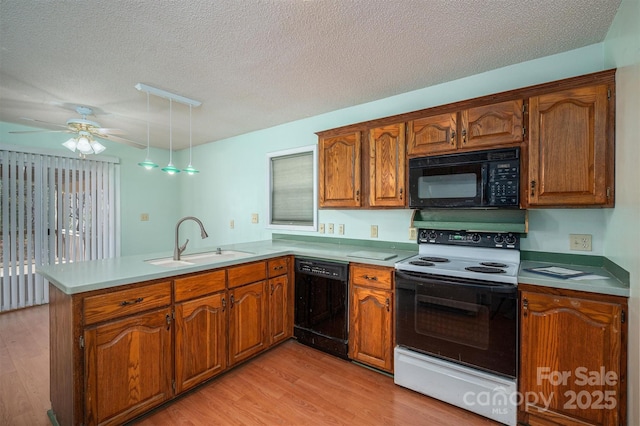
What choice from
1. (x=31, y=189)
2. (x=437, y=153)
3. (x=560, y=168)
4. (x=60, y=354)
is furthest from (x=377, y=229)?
(x=31, y=189)

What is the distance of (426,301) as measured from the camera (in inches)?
76.6

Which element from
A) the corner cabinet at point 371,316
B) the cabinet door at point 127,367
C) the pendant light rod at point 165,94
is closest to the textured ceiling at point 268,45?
the pendant light rod at point 165,94

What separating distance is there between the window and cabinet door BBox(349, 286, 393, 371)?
1243mm

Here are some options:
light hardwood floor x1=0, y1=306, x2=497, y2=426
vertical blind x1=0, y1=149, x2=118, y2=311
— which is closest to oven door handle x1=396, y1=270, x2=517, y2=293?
light hardwood floor x1=0, y1=306, x2=497, y2=426

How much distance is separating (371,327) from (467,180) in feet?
4.47

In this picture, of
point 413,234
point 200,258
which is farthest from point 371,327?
point 200,258

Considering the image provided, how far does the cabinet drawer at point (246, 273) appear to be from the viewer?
2.21 m

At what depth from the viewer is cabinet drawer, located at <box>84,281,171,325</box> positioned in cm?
149

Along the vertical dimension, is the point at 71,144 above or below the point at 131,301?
above

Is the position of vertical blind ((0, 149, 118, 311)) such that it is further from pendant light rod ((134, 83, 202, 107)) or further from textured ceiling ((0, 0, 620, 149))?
pendant light rod ((134, 83, 202, 107))

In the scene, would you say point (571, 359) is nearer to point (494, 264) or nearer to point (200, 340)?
point (494, 264)

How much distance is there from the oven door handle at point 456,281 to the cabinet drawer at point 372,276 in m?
0.11

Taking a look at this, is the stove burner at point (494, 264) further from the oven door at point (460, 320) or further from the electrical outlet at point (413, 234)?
the electrical outlet at point (413, 234)

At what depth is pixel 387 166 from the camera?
243 cm
